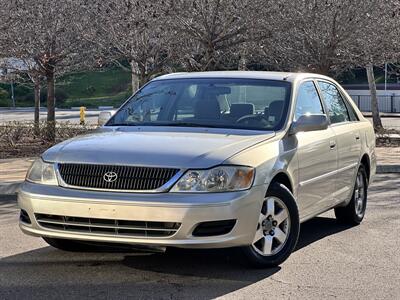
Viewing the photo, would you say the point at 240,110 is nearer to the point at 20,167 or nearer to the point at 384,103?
the point at 20,167

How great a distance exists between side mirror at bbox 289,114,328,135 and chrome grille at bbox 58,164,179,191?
156 cm

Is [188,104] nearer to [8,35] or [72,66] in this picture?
[8,35]

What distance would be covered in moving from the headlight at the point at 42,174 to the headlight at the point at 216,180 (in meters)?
1.08

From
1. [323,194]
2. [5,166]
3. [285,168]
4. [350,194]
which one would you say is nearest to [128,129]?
[285,168]

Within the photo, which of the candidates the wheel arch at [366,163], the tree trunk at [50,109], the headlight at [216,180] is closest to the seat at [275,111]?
the headlight at [216,180]

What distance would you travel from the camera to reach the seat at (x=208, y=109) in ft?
22.1

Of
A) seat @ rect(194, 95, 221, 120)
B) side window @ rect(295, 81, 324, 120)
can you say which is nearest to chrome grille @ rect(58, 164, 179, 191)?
seat @ rect(194, 95, 221, 120)

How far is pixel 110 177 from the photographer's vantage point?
220 inches

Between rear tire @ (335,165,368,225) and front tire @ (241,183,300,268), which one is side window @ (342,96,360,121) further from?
front tire @ (241,183,300,268)

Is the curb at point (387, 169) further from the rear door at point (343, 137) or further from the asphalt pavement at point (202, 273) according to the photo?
the asphalt pavement at point (202, 273)

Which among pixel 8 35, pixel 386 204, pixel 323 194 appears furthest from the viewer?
pixel 8 35

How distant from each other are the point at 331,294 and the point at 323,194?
1834mm

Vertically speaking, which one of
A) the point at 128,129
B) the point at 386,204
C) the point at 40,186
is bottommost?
the point at 386,204

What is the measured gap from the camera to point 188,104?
6914 mm
